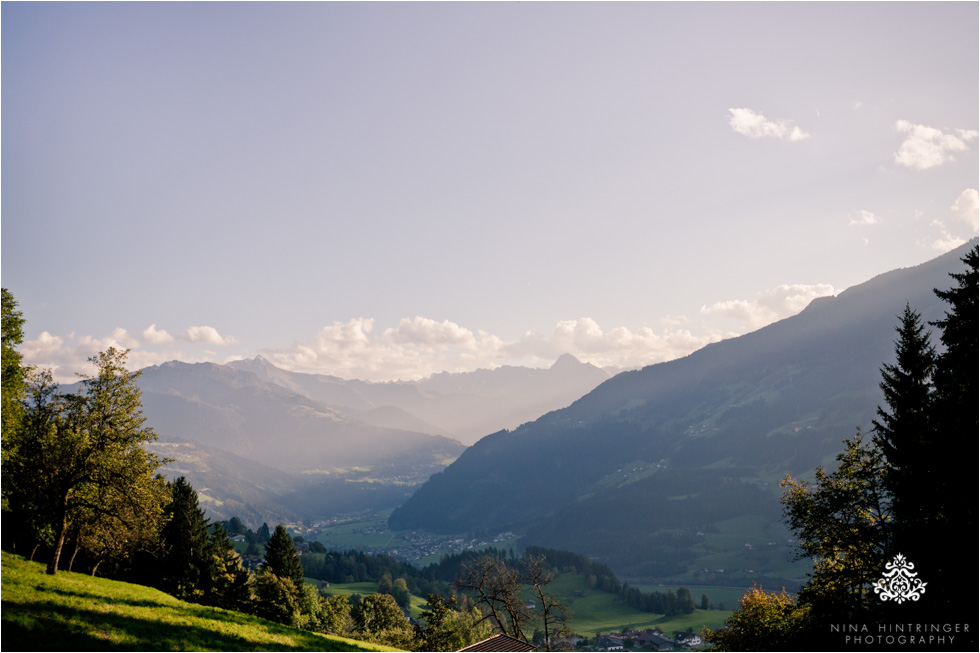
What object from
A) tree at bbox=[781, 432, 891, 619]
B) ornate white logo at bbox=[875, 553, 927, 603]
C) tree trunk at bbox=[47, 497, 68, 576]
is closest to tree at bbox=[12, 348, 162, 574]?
tree trunk at bbox=[47, 497, 68, 576]

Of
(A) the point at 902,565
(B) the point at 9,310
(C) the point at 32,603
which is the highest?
(B) the point at 9,310

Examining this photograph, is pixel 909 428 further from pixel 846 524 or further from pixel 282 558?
pixel 282 558

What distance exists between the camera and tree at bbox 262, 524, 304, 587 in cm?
9375

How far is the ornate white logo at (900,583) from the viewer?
26.6 m

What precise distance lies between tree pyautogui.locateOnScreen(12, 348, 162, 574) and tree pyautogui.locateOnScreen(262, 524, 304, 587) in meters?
66.3

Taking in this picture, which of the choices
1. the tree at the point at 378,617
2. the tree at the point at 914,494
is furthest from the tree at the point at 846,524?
the tree at the point at 378,617

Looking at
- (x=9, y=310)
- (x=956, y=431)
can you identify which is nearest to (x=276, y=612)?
(x=9, y=310)

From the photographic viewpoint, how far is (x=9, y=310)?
31688 millimetres

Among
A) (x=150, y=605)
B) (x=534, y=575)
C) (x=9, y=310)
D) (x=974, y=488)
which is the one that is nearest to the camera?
(x=974, y=488)

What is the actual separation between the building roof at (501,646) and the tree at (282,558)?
61.6 metres

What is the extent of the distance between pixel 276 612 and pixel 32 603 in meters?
69.6

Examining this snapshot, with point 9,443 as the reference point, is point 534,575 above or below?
below

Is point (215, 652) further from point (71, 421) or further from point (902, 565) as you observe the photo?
point (902, 565)

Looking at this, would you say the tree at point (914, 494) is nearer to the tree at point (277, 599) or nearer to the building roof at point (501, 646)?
the building roof at point (501, 646)
